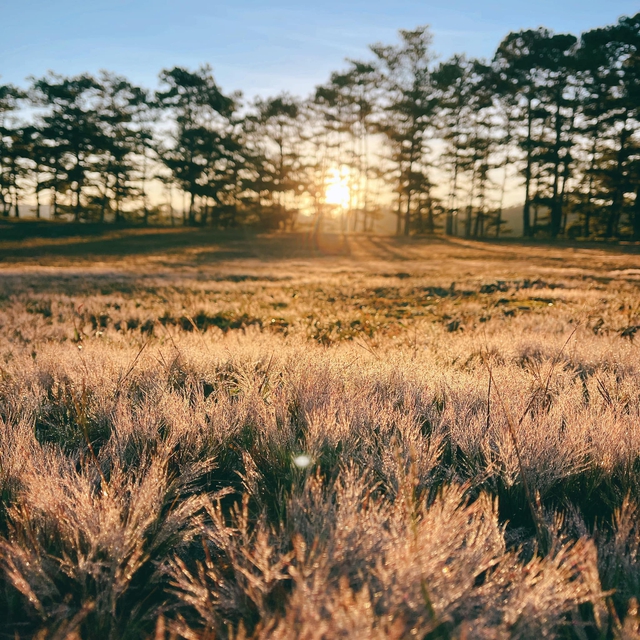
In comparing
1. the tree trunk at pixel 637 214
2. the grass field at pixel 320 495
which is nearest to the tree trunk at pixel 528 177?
the tree trunk at pixel 637 214

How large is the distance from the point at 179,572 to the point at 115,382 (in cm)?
241

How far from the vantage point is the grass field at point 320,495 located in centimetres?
144

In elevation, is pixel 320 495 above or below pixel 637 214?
below

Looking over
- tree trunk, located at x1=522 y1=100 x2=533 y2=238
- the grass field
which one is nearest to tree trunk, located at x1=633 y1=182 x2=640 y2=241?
tree trunk, located at x1=522 y1=100 x2=533 y2=238

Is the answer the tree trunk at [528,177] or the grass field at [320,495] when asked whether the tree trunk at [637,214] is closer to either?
the tree trunk at [528,177]

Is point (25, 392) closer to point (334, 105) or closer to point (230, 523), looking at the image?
point (230, 523)

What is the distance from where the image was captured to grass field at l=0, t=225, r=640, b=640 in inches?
56.8

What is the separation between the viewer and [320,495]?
1.82 metres

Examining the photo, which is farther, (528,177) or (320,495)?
(528,177)

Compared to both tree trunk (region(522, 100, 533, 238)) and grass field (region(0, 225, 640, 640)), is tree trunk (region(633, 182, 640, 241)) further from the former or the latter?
→ grass field (region(0, 225, 640, 640))

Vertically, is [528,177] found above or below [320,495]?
above

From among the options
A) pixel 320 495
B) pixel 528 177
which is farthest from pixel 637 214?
pixel 320 495

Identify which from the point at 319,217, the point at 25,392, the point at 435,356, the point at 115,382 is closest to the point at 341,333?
the point at 435,356

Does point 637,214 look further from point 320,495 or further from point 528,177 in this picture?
point 320,495
